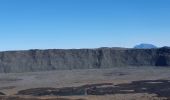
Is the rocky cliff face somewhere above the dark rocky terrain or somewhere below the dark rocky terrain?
above

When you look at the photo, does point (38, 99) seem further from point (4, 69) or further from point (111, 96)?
point (4, 69)

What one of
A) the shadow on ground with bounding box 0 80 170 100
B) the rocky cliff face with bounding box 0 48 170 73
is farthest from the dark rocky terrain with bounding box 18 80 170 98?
the rocky cliff face with bounding box 0 48 170 73

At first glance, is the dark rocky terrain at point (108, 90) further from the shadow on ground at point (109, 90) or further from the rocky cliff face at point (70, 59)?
the rocky cliff face at point (70, 59)

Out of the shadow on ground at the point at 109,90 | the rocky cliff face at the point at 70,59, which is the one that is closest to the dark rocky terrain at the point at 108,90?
the shadow on ground at the point at 109,90

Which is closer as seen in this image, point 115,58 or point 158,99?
point 158,99

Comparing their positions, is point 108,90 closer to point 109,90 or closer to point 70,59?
point 109,90

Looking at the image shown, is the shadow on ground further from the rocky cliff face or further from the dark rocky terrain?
the rocky cliff face

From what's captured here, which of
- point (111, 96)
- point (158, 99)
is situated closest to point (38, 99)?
point (111, 96)

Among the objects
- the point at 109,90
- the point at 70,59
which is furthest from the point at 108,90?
the point at 70,59
